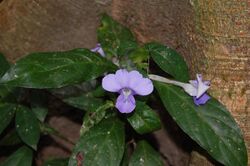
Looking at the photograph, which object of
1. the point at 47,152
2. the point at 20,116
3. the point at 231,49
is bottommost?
the point at 47,152

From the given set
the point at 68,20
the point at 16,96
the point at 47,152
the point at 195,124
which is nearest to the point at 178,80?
the point at 195,124

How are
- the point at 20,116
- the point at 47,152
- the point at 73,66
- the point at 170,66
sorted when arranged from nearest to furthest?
1. the point at 73,66
2. the point at 170,66
3. the point at 20,116
4. the point at 47,152

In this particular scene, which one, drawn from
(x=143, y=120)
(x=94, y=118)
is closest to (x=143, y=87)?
(x=143, y=120)

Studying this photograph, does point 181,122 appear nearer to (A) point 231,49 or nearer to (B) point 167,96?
(B) point 167,96

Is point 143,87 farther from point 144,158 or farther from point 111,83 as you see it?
point 144,158

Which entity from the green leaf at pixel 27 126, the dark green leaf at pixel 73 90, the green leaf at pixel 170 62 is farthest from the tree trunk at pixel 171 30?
the green leaf at pixel 27 126

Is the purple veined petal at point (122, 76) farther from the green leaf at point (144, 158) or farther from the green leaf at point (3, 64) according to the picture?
the green leaf at point (3, 64)
